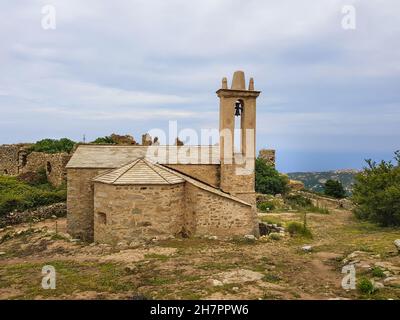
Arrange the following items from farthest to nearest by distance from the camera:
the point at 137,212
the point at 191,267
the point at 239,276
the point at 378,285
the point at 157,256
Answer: the point at 137,212 < the point at 157,256 < the point at 191,267 < the point at 239,276 < the point at 378,285

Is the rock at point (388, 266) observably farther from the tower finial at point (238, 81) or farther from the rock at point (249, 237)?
the tower finial at point (238, 81)

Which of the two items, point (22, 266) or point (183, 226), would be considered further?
point (183, 226)

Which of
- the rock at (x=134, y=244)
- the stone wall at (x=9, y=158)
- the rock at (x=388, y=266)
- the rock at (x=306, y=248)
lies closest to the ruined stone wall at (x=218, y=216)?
the rock at (x=134, y=244)

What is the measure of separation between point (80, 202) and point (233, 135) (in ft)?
24.8

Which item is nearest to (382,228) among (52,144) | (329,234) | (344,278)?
(329,234)

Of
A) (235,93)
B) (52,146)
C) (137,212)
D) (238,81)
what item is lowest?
(137,212)

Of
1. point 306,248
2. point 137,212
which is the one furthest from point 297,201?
point 137,212

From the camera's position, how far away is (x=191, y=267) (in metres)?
10.1

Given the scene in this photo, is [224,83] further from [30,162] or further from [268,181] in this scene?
[30,162]

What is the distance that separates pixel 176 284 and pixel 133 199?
17.5ft

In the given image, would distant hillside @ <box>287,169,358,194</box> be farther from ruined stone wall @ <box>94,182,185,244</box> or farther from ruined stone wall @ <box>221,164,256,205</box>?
ruined stone wall @ <box>94,182,185,244</box>

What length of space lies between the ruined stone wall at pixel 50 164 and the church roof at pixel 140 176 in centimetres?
1198
